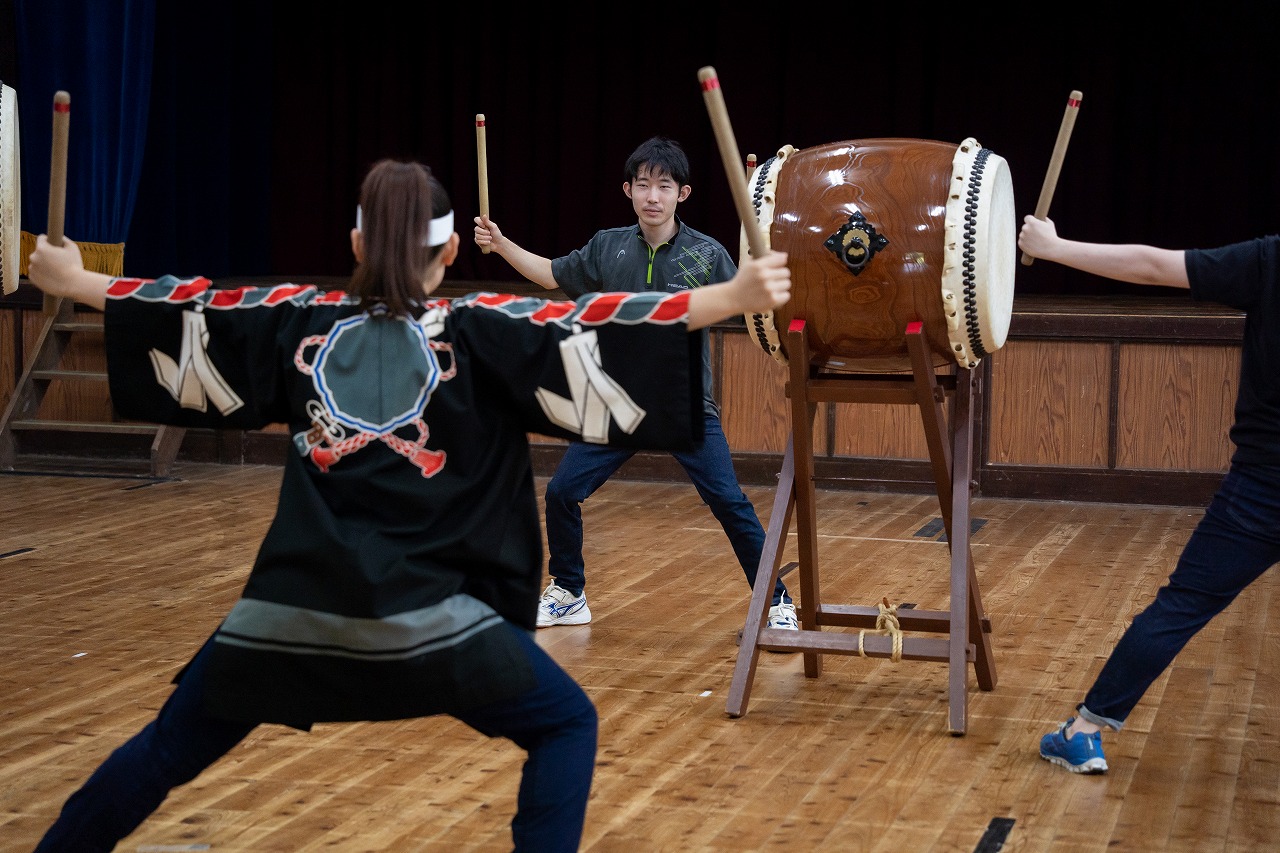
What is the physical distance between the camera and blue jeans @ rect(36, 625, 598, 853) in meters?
1.83

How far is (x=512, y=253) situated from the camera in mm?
3566

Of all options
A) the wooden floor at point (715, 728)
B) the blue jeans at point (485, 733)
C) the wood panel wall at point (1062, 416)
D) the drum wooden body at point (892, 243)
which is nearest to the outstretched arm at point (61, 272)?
the blue jeans at point (485, 733)

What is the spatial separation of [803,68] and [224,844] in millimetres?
7019

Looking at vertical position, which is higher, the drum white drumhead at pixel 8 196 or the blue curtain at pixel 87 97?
the blue curtain at pixel 87 97

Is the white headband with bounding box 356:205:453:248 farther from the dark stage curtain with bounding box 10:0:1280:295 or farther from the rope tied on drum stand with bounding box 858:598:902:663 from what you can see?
the dark stage curtain with bounding box 10:0:1280:295

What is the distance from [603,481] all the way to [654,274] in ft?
1.80

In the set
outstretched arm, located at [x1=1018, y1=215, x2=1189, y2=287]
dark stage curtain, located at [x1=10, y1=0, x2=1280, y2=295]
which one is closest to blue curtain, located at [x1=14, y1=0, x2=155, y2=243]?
dark stage curtain, located at [x1=10, y1=0, x2=1280, y2=295]

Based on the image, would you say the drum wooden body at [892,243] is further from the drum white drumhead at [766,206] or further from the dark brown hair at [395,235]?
the dark brown hair at [395,235]

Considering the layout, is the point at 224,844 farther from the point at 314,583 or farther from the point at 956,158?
the point at 956,158

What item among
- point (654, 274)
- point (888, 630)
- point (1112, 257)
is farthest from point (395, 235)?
point (654, 274)

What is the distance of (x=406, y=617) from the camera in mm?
1787

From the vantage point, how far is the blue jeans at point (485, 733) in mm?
1833

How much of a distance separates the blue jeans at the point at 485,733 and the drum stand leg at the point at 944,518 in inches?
51.3

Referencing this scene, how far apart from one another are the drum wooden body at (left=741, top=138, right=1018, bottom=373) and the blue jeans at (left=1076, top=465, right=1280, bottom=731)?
1.99ft
